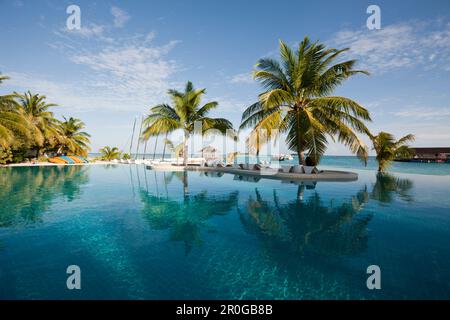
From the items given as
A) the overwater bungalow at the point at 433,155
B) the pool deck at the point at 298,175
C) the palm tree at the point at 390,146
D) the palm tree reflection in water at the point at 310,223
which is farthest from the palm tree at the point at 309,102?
the overwater bungalow at the point at 433,155

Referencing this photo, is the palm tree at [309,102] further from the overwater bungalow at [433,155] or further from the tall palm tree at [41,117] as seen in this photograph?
the overwater bungalow at [433,155]

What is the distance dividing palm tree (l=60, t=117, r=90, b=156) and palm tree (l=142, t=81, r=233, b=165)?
62.9 feet

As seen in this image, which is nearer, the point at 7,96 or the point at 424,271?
the point at 424,271

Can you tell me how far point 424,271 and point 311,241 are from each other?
170 centimetres

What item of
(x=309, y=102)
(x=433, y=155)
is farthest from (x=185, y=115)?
(x=433, y=155)

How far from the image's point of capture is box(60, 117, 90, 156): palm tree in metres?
31.8

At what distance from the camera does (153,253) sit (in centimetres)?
388

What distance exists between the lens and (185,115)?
63.3 feet

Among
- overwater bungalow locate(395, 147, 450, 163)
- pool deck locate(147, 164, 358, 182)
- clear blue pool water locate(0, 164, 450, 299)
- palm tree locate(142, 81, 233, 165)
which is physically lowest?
clear blue pool water locate(0, 164, 450, 299)

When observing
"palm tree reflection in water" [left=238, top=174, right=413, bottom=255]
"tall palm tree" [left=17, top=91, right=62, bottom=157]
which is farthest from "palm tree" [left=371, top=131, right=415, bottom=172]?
"tall palm tree" [left=17, top=91, right=62, bottom=157]

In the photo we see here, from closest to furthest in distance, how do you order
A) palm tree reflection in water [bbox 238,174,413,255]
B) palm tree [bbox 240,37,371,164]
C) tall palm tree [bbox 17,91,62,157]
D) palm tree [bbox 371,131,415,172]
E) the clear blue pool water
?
the clear blue pool water → palm tree reflection in water [bbox 238,174,413,255] → palm tree [bbox 240,37,371,164] → palm tree [bbox 371,131,415,172] → tall palm tree [bbox 17,91,62,157]

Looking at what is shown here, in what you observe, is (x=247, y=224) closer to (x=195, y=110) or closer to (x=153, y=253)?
(x=153, y=253)

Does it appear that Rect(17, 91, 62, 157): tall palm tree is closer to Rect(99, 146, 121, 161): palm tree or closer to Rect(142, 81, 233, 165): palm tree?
Rect(99, 146, 121, 161): palm tree
